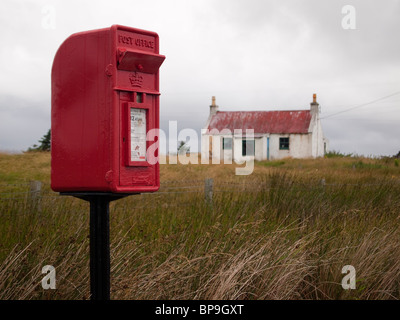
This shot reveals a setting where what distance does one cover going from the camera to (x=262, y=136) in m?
36.7

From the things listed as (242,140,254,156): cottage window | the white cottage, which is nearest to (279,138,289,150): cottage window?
the white cottage

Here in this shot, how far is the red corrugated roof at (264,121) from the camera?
121 feet

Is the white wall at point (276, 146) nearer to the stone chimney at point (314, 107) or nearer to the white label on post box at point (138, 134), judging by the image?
the stone chimney at point (314, 107)

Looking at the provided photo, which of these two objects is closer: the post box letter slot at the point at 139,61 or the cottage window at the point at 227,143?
the post box letter slot at the point at 139,61

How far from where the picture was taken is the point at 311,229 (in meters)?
6.47

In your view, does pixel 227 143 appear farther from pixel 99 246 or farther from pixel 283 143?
pixel 99 246

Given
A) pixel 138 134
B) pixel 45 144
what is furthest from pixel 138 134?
pixel 45 144

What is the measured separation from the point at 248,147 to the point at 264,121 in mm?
2252

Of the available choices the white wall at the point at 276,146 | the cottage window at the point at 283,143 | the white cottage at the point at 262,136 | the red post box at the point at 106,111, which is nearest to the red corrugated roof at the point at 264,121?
the white cottage at the point at 262,136

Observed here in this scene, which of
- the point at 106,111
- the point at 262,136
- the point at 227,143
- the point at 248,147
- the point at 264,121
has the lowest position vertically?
the point at 106,111

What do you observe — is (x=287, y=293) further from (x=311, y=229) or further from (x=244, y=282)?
(x=311, y=229)

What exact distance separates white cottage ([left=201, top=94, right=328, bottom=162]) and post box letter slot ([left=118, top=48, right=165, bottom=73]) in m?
31.9

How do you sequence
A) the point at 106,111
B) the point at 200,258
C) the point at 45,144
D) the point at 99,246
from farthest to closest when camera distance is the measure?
the point at 45,144 < the point at 200,258 < the point at 99,246 < the point at 106,111

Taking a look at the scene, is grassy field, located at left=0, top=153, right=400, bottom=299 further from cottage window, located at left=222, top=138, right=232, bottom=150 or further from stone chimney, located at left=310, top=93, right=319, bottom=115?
stone chimney, located at left=310, top=93, right=319, bottom=115
